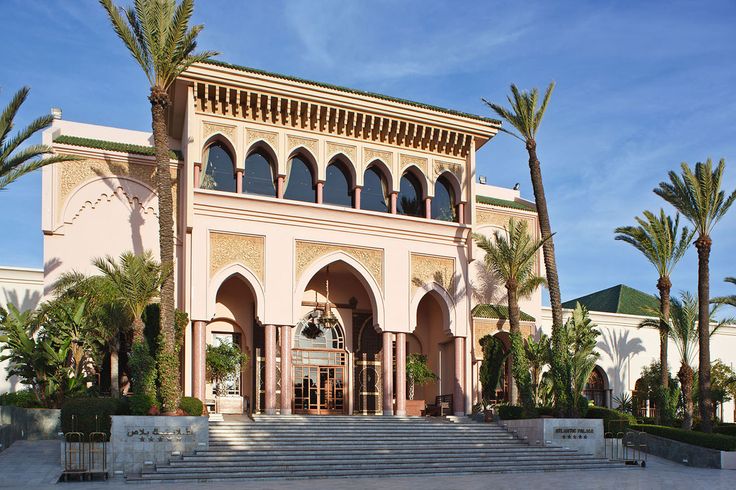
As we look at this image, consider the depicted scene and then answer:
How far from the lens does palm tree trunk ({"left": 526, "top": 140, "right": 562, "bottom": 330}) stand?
26516 millimetres

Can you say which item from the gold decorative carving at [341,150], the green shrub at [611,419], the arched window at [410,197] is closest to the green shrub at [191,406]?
the gold decorative carving at [341,150]

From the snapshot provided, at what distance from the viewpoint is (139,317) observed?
20359 millimetres

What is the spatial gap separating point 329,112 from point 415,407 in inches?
400

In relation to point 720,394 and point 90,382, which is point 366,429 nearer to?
point 90,382

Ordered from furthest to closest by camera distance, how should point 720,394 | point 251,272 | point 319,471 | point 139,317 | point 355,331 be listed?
1. point 720,394
2. point 355,331
3. point 251,272
4. point 139,317
5. point 319,471

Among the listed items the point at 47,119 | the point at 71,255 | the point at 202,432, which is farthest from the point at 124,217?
the point at 202,432

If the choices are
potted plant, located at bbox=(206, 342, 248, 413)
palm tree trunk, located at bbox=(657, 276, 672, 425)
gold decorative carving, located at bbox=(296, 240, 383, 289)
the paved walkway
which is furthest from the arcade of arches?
palm tree trunk, located at bbox=(657, 276, 672, 425)

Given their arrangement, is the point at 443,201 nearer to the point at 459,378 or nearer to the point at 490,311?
the point at 490,311

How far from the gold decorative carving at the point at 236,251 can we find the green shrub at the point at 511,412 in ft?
27.4

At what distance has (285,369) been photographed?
79.6 feet

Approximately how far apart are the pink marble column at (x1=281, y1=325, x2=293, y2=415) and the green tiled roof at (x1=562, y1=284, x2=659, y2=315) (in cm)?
1745

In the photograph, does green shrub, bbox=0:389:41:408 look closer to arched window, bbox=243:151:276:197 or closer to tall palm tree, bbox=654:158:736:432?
arched window, bbox=243:151:276:197

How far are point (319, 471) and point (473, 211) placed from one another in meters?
12.2

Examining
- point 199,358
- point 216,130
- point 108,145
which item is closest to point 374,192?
point 216,130
